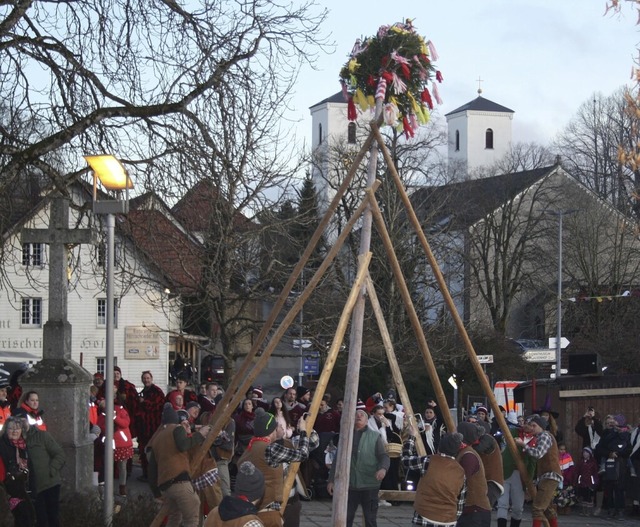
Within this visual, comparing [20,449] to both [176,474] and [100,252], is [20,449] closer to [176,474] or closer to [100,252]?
[176,474]

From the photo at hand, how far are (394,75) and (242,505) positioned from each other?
18.9 ft

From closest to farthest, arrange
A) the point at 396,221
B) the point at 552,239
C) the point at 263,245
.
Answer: the point at 263,245
the point at 396,221
the point at 552,239

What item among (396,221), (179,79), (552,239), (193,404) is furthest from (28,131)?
(552,239)

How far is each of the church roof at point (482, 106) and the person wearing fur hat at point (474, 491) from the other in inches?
3889

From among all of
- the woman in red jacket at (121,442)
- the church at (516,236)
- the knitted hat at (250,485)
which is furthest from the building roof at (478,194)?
the knitted hat at (250,485)

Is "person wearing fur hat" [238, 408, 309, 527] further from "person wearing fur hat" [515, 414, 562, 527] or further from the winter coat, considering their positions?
"person wearing fur hat" [515, 414, 562, 527]

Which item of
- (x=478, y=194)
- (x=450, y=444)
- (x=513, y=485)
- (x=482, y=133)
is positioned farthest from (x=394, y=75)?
(x=482, y=133)

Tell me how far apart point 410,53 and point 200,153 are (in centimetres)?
306

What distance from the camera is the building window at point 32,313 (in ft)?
160

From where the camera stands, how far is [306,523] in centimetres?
1439

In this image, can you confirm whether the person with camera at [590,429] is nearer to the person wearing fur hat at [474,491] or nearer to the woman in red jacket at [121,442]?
the woman in red jacket at [121,442]

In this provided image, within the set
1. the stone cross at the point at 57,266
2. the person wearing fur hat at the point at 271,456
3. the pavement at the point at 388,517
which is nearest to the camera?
the person wearing fur hat at the point at 271,456

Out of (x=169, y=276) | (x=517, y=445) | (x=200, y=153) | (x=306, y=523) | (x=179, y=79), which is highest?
(x=179, y=79)

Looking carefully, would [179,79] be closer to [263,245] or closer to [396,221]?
[263,245]
